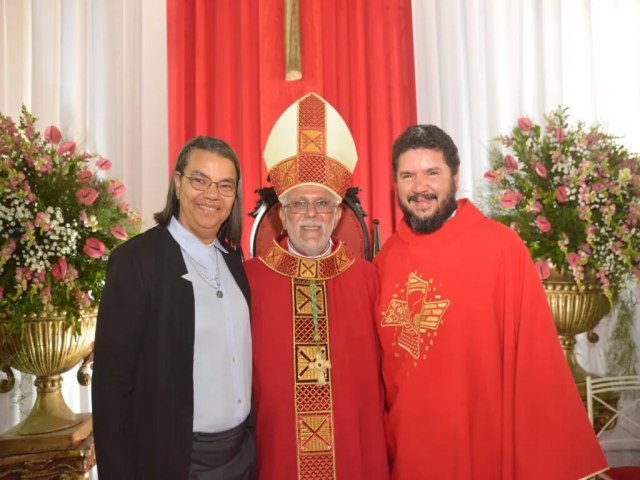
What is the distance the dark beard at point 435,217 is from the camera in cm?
217

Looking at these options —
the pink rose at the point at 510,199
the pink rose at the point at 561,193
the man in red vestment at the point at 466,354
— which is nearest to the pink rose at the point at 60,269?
the man in red vestment at the point at 466,354

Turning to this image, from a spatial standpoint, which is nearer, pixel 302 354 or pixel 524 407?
pixel 524 407

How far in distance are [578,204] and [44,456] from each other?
3090 mm

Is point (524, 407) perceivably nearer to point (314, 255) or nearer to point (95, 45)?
point (314, 255)

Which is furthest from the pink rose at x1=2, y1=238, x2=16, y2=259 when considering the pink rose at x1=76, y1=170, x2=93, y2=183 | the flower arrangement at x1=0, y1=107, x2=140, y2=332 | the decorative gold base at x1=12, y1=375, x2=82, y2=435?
the decorative gold base at x1=12, y1=375, x2=82, y2=435

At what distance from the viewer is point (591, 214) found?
294 centimetres

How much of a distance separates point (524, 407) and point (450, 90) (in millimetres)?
2964

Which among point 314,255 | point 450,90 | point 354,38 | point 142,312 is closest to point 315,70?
point 354,38

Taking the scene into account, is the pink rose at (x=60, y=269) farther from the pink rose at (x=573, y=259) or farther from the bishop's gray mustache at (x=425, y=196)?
the pink rose at (x=573, y=259)

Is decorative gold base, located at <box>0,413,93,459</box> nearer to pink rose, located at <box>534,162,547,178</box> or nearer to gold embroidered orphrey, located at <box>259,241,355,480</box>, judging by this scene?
gold embroidered orphrey, located at <box>259,241,355,480</box>

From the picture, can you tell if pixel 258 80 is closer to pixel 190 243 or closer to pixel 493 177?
pixel 493 177

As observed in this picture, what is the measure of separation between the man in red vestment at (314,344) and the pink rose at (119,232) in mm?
734

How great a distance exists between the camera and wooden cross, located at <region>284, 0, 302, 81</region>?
365 cm

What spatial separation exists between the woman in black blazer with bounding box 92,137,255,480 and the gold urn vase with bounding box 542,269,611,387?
2055 mm
